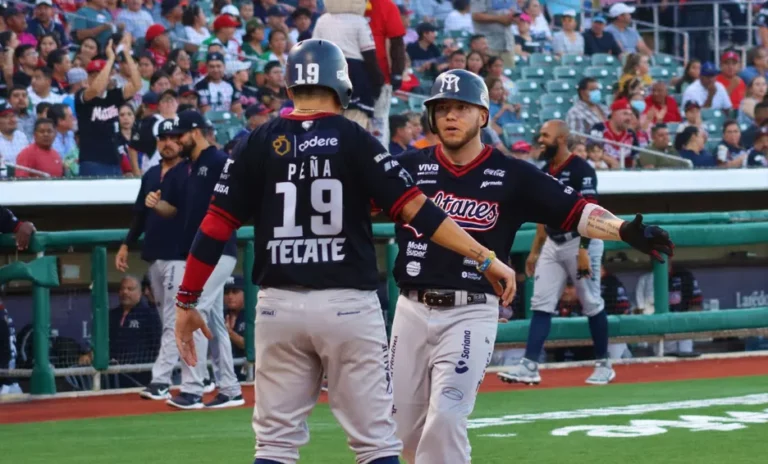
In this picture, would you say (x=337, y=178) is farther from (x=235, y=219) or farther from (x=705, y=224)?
(x=705, y=224)

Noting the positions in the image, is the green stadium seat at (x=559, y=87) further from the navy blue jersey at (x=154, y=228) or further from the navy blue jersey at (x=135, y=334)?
the navy blue jersey at (x=154, y=228)

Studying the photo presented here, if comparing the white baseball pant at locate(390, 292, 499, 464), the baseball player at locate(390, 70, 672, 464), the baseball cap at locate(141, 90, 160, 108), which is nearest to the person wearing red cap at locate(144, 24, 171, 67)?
the baseball cap at locate(141, 90, 160, 108)

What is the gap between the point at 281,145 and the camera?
476 cm

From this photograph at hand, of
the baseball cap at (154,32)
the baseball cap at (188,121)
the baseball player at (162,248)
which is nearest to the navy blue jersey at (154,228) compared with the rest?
the baseball player at (162,248)

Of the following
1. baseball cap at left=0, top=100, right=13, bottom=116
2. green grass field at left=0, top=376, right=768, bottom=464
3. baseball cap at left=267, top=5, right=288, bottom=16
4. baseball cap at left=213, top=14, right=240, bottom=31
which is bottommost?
green grass field at left=0, top=376, right=768, bottom=464

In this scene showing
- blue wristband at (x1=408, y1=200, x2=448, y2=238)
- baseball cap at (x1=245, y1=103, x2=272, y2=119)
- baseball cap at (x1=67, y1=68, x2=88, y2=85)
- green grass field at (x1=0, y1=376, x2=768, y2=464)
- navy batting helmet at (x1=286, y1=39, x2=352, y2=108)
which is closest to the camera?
blue wristband at (x1=408, y1=200, x2=448, y2=238)

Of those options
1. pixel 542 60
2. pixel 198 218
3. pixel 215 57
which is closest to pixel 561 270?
pixel 198 218

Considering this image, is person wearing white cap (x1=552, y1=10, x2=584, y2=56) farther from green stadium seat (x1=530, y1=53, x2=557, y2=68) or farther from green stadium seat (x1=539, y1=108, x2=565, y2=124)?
green stadium seat (x1=539, y1=108, x2=565, y2=124)

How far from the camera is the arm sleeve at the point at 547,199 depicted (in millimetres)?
5586

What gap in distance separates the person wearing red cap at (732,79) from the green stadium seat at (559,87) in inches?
102

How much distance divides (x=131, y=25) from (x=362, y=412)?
457 inches

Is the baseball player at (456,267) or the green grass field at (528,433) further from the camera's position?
the green grass field at (528,433)

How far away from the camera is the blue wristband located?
15.4 feet

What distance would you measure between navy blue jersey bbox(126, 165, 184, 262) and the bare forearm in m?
4.86
